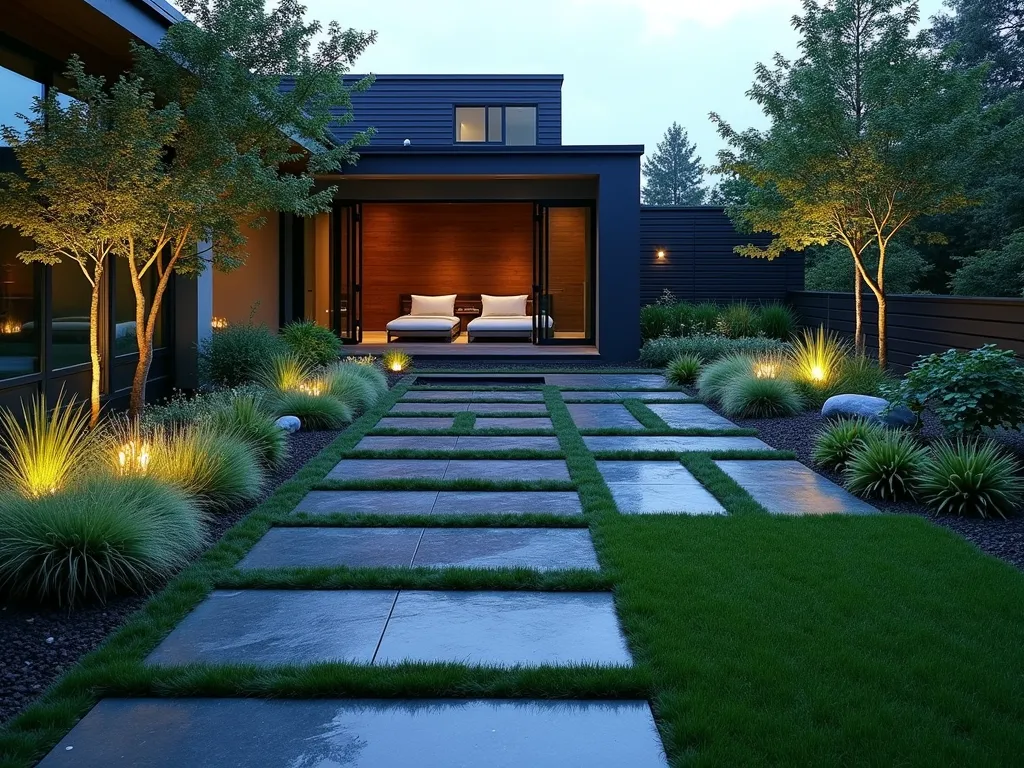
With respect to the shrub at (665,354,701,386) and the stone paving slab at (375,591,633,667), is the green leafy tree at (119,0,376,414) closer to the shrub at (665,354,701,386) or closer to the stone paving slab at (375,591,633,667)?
the stone paving slab at (375,591,633,667)

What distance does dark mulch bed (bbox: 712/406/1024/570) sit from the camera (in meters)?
4.89

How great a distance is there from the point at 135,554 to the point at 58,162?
2.61 metres

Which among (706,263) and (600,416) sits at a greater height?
(706,263)

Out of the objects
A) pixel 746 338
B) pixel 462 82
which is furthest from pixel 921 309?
pixel 462 82

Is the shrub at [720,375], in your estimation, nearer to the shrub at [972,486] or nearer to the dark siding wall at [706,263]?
the shrub at [972,486]

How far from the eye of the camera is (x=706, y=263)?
1803 centimetres

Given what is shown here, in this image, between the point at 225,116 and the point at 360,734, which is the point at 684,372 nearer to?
the point at 225,116

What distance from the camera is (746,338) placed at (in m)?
15.2

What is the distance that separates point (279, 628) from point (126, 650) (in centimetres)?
51

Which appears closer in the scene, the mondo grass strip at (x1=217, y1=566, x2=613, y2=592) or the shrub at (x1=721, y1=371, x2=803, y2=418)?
the mondo grass strip at (x1=217, y1=566, x2=613, y2=592)

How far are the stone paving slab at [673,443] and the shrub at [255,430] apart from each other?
2.31 metres

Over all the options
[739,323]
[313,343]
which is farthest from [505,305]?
[313,343]

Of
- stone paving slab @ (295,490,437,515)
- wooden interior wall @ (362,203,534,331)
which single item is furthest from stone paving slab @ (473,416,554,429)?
wooden interior wall @ (362,203,534,331)

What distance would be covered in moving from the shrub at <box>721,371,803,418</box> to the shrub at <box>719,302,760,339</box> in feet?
20.9
